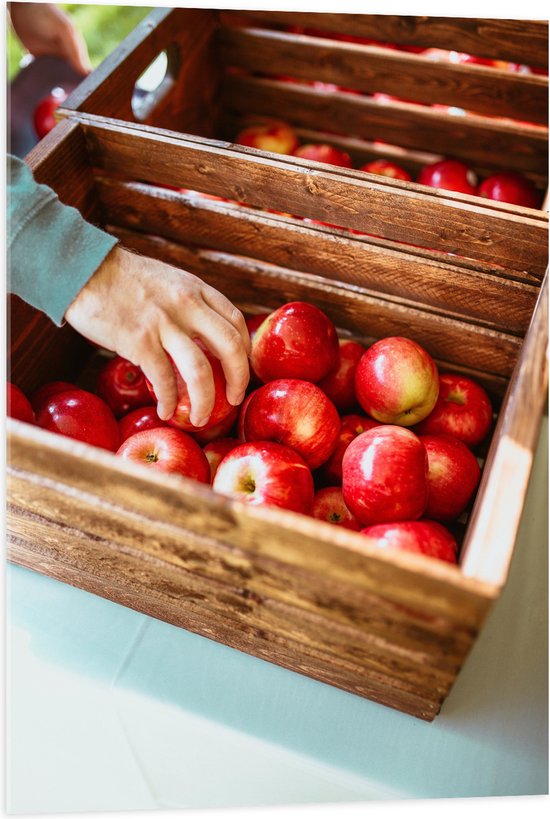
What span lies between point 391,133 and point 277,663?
1152mm

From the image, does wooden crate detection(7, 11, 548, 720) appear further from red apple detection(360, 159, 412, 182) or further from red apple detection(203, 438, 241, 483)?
red apple detection(360, 159, 412, 182)

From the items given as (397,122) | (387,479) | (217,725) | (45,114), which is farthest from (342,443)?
(45,114)

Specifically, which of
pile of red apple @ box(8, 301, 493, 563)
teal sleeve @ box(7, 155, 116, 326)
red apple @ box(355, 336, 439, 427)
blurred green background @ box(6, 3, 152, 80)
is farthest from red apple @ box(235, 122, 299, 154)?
A: blurred green background @ box(6, 3, 152, 80)

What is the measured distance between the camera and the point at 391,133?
149cm

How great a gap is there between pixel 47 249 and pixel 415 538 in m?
0.53

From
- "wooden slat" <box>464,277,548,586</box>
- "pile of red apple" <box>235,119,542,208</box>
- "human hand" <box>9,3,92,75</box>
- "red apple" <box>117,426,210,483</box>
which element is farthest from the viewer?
"human hand" <box>9,3,92,75</box>

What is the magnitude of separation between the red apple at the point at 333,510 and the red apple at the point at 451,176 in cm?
78

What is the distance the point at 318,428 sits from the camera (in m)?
0.91

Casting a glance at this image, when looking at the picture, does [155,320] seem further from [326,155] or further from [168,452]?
[326,155]

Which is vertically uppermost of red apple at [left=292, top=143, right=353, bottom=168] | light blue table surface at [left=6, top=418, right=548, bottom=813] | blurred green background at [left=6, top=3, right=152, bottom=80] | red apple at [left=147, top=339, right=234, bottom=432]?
blurred green background at [left=6, top=3, right=152, bottom=80]

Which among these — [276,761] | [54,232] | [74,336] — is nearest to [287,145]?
[74,336]

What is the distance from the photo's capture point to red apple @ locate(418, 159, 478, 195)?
4.59 ft

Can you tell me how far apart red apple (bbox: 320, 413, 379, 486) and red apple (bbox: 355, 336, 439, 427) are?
0.02m

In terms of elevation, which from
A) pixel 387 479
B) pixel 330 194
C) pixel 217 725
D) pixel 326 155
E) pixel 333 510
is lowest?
pixel 217 725
